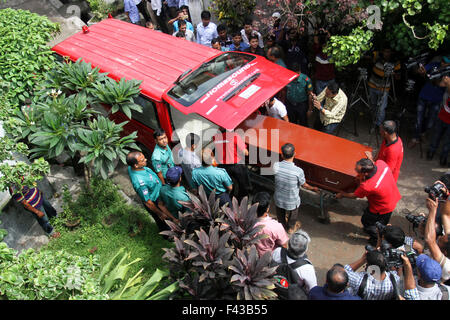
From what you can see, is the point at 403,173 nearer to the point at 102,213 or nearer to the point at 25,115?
the point at 102,213

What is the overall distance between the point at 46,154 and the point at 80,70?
1283 millimetres

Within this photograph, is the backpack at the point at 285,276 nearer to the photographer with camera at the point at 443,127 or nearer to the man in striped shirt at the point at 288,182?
the man in striped shirt at the point at 288,182

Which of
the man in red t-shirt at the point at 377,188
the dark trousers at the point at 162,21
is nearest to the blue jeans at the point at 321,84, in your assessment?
the man in red t-shirt at the point at 377,188

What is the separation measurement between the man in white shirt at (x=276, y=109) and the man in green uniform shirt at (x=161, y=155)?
5.79 feet

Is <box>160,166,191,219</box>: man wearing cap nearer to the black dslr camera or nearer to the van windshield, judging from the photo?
the van windshield

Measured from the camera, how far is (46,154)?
15.7 ft

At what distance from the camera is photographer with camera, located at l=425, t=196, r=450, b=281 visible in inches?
147

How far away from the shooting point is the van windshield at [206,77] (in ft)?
17.4

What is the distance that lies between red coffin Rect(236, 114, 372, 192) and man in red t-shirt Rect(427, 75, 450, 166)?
1.50 meters

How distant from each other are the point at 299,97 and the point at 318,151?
1.53 metres

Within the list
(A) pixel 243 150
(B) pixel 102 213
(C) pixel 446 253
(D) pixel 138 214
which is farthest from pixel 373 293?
(B) pixel 102 213

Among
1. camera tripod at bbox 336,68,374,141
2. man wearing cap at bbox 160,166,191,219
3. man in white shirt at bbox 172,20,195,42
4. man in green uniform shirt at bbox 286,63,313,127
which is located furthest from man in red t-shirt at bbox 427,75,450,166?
man in white shirt at bbox 172,20,195,42

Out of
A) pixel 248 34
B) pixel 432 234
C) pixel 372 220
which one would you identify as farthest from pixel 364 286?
pixel 248 34

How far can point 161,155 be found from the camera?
208 inches
